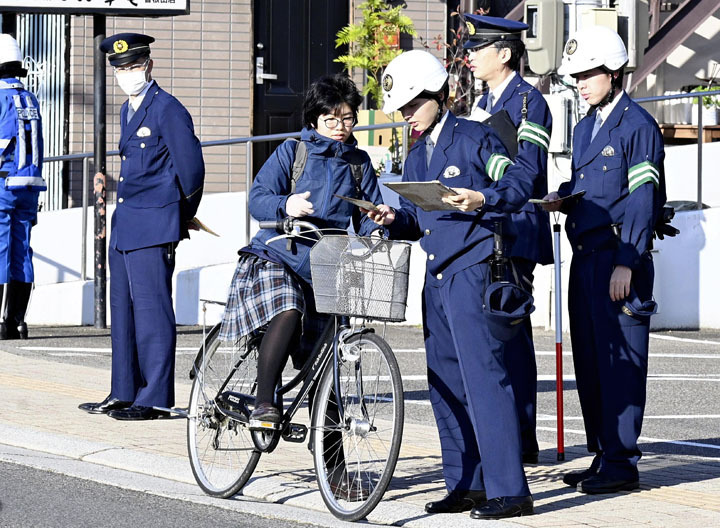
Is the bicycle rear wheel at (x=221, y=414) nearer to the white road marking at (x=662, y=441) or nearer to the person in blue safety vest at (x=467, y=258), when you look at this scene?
the person in blue safety vest at (x=467, y=258)

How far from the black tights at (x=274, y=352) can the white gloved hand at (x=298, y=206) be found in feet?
1.36

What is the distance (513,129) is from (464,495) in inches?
68.9

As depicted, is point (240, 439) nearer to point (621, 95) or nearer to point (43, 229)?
point (621, 95)

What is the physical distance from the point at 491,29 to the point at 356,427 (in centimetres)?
224

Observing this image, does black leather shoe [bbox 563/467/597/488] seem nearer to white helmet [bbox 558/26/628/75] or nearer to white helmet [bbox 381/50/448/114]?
white helmet [bbox 558/26/628/75]

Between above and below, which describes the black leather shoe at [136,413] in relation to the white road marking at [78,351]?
below

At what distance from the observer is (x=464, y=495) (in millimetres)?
6363

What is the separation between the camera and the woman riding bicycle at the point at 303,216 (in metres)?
6.51

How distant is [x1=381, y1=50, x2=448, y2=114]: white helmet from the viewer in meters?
6.03

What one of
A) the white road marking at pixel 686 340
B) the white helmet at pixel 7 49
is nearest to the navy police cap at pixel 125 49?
the white helmet at pixel 7 49

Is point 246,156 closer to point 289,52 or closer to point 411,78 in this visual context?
point 289,52

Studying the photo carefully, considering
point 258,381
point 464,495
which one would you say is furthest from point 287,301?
point 464,495

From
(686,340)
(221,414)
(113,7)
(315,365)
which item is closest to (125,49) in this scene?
(221,414)

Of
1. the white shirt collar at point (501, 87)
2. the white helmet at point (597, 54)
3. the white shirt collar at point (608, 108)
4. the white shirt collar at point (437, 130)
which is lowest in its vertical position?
the white shirt collar at point (437, 130)
